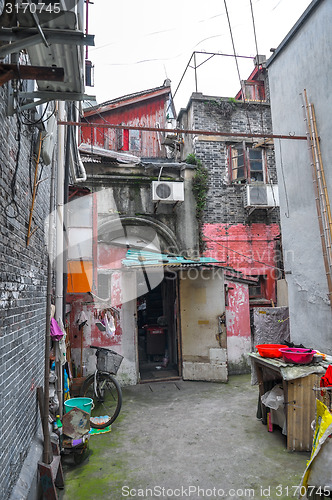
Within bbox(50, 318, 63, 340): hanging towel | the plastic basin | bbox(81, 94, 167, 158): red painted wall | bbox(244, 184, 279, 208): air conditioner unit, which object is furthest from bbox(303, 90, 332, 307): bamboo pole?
bbox(81, 94, 167, 158): red painted wall

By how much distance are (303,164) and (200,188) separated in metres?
4.64

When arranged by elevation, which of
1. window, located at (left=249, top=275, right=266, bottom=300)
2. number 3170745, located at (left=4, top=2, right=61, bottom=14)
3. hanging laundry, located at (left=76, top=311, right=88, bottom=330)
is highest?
number 3170745, located at (left=4, top=2, right=61, bottom=14)

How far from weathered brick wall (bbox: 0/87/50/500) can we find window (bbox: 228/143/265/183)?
8.68m

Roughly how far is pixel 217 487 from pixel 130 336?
4842 millimetres

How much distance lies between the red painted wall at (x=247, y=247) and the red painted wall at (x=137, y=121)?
4.27 m

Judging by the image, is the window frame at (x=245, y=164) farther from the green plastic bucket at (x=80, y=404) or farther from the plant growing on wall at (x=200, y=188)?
the green plastic bucket at (x=80, y=404)

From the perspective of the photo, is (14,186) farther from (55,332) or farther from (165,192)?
(165,192)

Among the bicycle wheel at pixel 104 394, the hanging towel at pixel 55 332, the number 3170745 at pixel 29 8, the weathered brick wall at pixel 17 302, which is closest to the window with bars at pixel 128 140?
the bicycle wheel at pixel 104 394

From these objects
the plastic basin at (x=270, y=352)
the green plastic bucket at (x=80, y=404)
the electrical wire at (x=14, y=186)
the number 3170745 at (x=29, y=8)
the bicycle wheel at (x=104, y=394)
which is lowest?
the bicycle wheel at (x=104, y=394)

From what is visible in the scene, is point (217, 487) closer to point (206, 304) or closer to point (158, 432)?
point (158, 432)

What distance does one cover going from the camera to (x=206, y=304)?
8.80 meters

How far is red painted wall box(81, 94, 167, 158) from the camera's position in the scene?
1299 centimetres

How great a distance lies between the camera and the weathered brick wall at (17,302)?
2.73 meters

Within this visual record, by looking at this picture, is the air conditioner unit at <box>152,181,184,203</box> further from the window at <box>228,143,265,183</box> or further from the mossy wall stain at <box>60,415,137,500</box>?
the mossy wall stain at <box>60,415,137,500</box>
